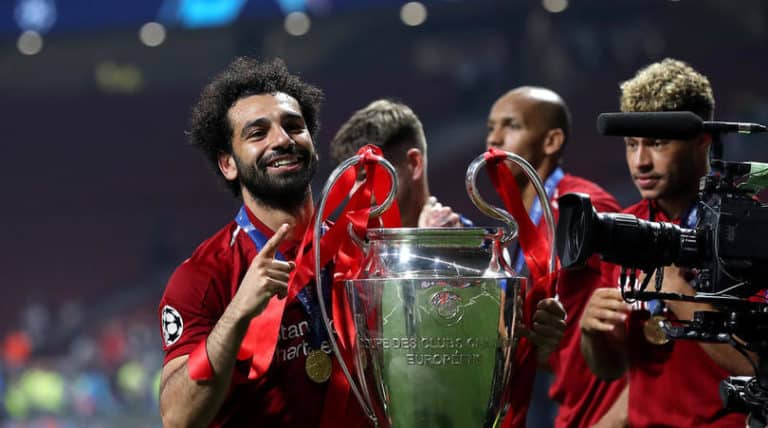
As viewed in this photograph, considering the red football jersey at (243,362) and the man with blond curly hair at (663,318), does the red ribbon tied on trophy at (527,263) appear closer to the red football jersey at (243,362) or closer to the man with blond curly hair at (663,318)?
the man with blond curly hair at (663,318)

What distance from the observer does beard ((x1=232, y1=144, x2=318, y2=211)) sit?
84.4 inches

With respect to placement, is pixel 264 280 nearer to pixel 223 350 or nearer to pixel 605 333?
pixel 223 350

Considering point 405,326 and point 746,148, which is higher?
point 746,148

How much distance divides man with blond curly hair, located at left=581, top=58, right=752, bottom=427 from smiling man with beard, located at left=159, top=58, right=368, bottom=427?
0.61 m

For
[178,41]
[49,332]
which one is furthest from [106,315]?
[178,41]

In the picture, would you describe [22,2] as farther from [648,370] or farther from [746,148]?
[648,370]

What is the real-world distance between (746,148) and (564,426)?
380 centimetres

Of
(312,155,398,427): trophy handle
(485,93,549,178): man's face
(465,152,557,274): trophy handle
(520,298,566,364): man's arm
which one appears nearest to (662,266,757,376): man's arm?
(520,298,566,364): man's arm

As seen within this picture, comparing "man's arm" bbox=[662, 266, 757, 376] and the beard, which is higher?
the beard

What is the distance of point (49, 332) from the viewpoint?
8336mm

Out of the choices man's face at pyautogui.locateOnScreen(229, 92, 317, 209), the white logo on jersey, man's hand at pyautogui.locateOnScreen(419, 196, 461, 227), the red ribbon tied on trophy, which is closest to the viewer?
the red ribbon tied on trophy

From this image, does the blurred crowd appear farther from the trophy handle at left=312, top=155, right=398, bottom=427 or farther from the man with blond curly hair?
the trophy handle at left=312, top=155, right=398, bottom=427

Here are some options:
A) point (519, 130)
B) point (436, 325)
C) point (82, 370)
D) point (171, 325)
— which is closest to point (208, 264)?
Result: point (171, 325)

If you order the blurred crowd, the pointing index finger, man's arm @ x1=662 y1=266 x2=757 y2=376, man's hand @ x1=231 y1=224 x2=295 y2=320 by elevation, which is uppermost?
the pointing index finger
